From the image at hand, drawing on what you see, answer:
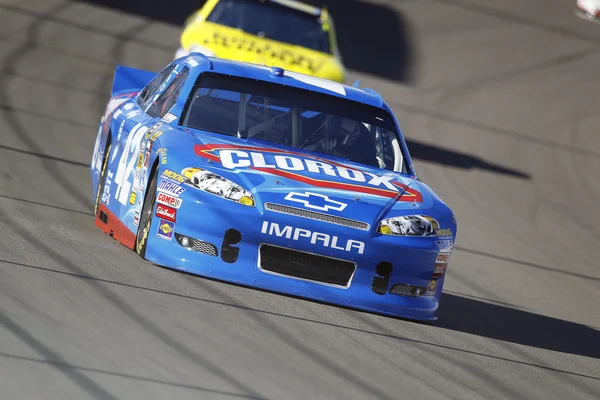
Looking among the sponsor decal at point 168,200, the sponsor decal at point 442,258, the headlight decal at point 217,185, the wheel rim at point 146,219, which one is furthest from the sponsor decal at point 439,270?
the wheel rim at point 146,219

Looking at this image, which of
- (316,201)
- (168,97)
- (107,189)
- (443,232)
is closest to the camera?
(316,201)

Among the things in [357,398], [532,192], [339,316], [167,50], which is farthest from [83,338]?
[167,50]

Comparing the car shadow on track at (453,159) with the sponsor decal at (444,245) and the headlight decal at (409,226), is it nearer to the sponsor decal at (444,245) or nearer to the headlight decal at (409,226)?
the sponsor decal at (444,245)

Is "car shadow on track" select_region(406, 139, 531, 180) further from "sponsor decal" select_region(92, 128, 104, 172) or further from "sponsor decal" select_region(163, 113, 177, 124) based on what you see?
"sponsor decal" select_region(163, 113, 177, 124)

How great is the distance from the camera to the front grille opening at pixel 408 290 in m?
7.33

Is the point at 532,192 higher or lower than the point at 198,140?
lower

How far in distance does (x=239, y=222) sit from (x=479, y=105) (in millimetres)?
14593

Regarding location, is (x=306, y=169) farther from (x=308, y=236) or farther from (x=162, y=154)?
(x=162, y=154)

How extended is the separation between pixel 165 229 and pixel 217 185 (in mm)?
408

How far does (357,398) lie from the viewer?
557 cm

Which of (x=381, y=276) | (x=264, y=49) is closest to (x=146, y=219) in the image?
(x=381, y=276)

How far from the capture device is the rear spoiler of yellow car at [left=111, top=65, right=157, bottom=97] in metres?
10.4

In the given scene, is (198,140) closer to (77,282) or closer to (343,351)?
(77,282)

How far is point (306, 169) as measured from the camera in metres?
7.61
